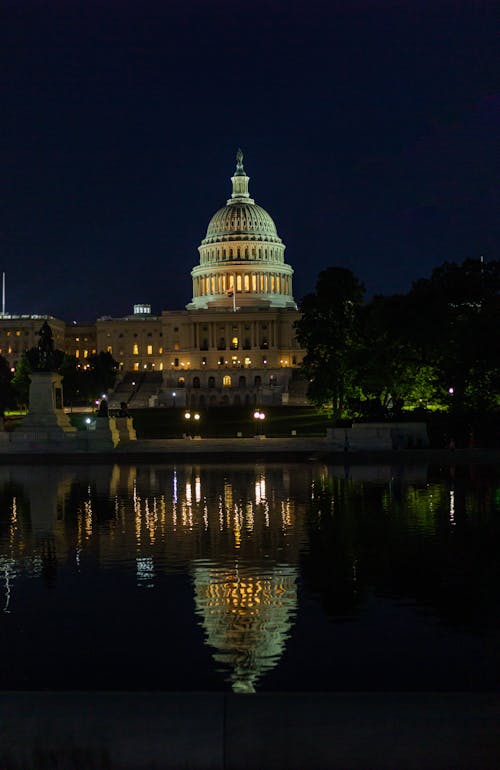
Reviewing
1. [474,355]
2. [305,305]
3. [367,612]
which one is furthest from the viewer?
[305,305]

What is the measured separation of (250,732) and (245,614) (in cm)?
707

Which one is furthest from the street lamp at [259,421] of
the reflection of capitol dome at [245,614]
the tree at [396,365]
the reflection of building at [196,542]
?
the reflection of capitol dome at [245,614]

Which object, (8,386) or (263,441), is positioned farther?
(8,386)

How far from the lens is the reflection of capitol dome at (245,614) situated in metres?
13.5

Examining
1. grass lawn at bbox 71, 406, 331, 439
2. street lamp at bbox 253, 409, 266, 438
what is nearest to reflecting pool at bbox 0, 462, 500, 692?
grass lawn at bbox 71, 406, 331, 439

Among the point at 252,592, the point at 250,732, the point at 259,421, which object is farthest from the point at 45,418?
the point at 250,732

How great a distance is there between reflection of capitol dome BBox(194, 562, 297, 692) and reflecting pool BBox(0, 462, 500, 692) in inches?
1.6

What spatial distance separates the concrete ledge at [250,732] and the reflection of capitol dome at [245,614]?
2821 mm

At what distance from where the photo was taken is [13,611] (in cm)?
1666

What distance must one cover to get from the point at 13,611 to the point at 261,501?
16.9 meters

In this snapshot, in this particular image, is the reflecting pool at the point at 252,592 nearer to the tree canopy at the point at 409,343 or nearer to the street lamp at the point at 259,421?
the tree canopy at the point at 409,343

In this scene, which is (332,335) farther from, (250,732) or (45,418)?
(250,732)

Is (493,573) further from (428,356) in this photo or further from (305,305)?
(305,305)

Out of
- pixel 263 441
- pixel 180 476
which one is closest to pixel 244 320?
pixel 263 441
